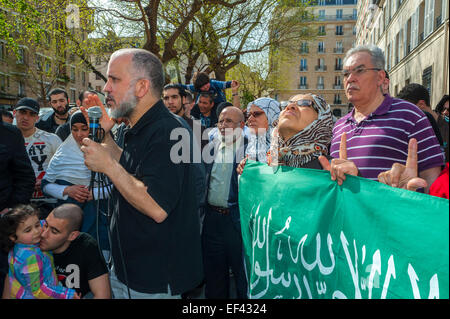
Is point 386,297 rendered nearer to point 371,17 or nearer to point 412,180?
point 412,180

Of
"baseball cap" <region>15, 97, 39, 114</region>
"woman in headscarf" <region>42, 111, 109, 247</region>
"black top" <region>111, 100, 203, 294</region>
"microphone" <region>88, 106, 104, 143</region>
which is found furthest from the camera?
"baseball cap" <region>15, 97, 39, 114</region>

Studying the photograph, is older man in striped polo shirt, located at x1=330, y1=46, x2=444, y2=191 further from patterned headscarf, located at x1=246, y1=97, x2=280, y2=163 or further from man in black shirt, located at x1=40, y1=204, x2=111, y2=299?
man in black shirt, located at x1=40, y1=204, x2=111, y2=299

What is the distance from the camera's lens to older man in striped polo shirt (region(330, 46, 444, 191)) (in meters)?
2.51

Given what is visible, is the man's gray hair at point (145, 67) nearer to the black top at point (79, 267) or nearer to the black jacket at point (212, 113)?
the black top at point (79, 267)

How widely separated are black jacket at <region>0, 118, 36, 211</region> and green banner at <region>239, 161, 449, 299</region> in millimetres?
2003

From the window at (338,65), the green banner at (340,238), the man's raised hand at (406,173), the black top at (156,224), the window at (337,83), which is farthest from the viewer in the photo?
the window at (338,65)

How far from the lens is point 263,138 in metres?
3.57

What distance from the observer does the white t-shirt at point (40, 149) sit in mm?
4539

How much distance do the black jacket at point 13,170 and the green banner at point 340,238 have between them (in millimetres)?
2003

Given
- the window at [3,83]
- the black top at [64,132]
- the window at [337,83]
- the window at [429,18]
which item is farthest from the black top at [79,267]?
the window at [337,83]

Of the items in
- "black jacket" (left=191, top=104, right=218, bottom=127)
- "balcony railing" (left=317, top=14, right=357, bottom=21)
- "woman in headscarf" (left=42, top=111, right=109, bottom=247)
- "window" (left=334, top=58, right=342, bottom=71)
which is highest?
"balcony railing" (left=317, top=14, right=357, bottom=21)

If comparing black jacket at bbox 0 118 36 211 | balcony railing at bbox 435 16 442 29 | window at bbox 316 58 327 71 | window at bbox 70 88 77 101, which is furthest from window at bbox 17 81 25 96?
window at bbox 316 58 327 71

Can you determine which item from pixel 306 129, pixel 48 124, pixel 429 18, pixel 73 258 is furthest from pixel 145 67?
pixel 429 18
